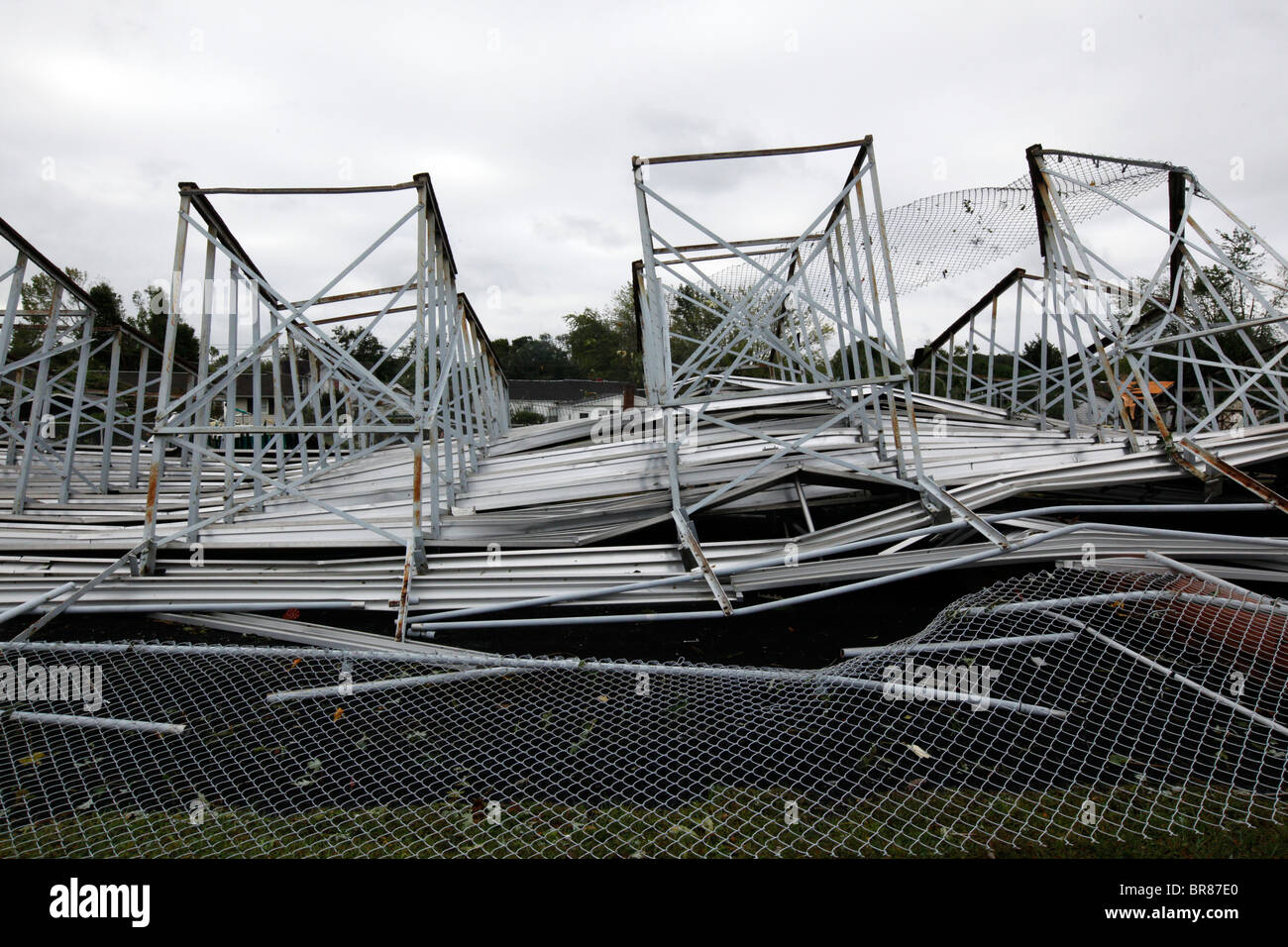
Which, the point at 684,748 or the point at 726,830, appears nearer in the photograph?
the point at 726,830

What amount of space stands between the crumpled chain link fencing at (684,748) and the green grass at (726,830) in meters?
0.01

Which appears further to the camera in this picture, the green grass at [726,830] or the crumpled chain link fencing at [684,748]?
the crumpled chain link fencing at [684,748]

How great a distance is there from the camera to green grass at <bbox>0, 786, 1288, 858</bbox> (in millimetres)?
2562

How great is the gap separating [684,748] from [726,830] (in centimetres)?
56

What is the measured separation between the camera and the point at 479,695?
370 centimetres

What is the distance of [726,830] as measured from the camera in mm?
2719

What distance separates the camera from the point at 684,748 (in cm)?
325

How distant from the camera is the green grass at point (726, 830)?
256 cm

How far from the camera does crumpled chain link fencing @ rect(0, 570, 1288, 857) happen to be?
271cm

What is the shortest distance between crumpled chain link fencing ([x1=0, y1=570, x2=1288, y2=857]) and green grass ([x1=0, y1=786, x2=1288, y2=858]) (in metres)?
0.01

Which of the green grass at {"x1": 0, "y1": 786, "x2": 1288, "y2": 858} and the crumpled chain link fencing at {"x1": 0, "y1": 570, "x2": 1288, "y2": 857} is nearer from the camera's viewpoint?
the green grass at {"x1": 0, "y1": 786, "x2": 1288, "y2": 858}
